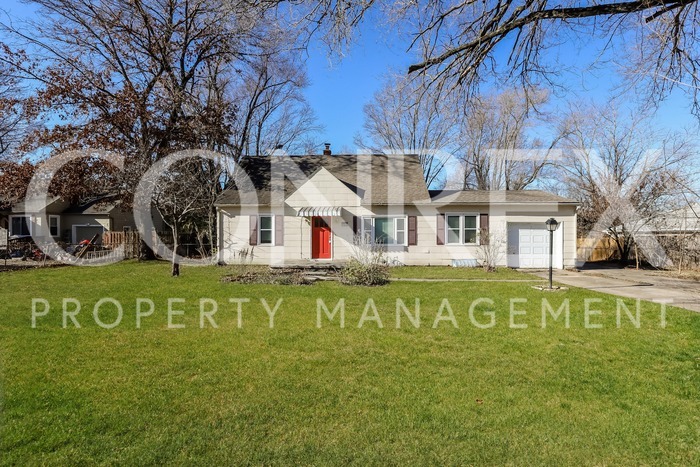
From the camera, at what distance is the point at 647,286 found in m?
11.7

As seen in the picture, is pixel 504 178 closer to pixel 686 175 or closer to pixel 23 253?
pixel 686 175

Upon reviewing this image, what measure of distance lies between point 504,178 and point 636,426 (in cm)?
2968

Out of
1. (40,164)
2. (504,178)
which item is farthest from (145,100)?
(504,178)

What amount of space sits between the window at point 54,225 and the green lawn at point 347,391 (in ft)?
78.4

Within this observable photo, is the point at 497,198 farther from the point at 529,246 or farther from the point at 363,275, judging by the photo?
the point at 363,275

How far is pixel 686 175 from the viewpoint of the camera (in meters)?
17.7

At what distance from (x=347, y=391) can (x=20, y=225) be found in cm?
3227

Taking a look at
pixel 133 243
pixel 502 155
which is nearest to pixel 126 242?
pixel 133 243

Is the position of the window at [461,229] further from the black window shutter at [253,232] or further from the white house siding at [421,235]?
the black window shutter at [253,232]

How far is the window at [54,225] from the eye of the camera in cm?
2647

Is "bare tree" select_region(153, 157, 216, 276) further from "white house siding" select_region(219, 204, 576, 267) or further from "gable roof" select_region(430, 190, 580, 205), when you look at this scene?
"gable roof" select_region(430, 190, 580, 205)

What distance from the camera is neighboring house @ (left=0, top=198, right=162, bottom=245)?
85.1 ft

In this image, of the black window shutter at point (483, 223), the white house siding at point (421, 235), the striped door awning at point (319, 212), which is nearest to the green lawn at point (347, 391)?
the striped door awning at point (319, 212)

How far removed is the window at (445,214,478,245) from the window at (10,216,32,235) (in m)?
28.1
